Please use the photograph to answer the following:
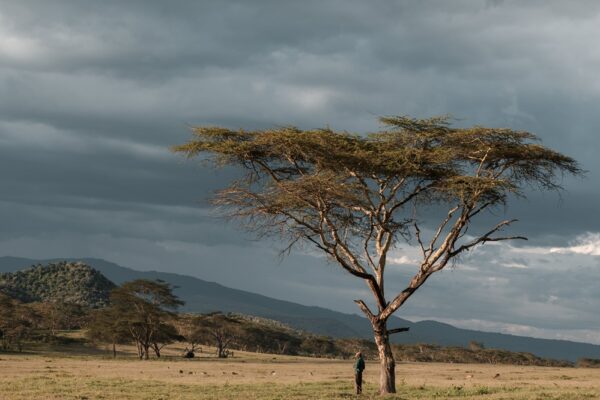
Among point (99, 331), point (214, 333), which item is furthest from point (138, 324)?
point (214, 333)

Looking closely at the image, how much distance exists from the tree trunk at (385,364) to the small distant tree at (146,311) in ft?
202

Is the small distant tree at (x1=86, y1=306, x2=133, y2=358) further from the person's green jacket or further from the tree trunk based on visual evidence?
the person's green jacket

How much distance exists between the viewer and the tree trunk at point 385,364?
39.1 meters

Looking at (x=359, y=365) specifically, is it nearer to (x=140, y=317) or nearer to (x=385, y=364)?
(x=385, y=364)

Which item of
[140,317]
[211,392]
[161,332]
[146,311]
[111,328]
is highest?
[146,311]

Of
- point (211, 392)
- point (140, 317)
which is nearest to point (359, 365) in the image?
point (211, 392)

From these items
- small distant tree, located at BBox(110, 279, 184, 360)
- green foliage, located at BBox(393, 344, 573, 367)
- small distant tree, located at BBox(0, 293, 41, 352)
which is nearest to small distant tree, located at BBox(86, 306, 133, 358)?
small distant tree, located at BBox(110, 279, 184, 360)

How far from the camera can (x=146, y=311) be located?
10069cm

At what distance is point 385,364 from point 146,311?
213 ft

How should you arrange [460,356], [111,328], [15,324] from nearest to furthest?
[111,328]
[15,324]
[460,356]

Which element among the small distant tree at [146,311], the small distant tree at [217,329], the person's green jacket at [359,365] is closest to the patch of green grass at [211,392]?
the person's green jacket at [359,365]

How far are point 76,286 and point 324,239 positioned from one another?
168 m

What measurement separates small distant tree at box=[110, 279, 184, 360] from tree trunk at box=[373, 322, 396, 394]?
61.5m

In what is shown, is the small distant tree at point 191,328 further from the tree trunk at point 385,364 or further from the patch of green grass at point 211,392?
the tree trunk at point 385,364
